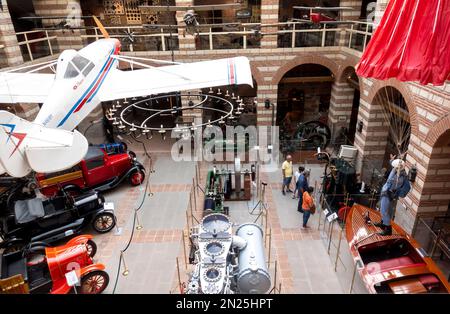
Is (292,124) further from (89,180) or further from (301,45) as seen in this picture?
(89,180)

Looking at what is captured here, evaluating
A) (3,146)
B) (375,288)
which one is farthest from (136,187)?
(375,288)

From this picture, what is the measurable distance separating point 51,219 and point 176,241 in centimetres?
327

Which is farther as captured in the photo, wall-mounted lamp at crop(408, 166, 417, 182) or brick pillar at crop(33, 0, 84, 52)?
brick pillar at crop(33, 0, 84, 52)

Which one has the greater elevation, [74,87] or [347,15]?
[347,15]

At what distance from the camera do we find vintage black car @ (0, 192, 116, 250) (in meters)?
7.93

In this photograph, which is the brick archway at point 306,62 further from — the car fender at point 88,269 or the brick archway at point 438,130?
the car fender at point 88,269

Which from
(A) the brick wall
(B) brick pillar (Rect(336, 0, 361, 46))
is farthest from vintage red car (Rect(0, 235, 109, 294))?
(B) brick pillar (Rect(336, 0, 361, 46))

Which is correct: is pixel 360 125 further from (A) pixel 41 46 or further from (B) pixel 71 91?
(A) pixel 41 46

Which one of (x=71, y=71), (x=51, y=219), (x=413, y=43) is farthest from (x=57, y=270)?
→ (x=413, y=43)

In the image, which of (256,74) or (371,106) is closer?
(371,106)

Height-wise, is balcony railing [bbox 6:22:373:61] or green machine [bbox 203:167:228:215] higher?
balcony railing [bbox 6:22:373:61]

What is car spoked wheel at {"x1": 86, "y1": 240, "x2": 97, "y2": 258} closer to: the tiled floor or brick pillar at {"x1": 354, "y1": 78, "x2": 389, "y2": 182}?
the tiled floor

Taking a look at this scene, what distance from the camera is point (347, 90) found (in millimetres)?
14445

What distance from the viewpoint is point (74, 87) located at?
28.2ft
